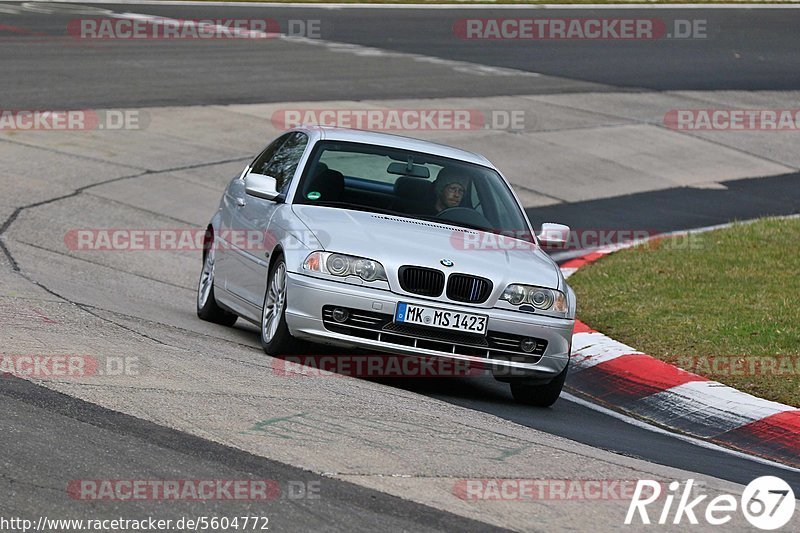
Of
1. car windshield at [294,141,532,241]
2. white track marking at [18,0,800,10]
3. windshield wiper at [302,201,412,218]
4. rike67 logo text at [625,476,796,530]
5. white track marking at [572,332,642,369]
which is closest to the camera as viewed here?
rike67 logo text at [625,476,796,530]

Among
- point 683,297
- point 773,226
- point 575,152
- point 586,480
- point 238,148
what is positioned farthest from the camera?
point 575,152

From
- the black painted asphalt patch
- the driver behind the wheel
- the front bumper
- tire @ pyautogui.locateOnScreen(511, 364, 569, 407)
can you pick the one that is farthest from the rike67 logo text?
the black painted asphalt patch

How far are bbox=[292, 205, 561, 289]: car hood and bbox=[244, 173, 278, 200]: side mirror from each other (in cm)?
29

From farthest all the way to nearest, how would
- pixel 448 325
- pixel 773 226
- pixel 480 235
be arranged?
pixel 773 226 → pixel 480 235 → pixel 448 325

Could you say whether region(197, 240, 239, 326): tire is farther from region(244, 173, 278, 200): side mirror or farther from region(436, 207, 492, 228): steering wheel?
region(436, 207, 492, 228): steering wheel

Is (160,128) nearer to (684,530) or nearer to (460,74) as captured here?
(460,74)

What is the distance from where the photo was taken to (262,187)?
9.42 metres

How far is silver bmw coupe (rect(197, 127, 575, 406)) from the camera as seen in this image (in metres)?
8.32

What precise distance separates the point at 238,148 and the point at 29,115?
9.36ft

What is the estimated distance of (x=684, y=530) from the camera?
5.67m

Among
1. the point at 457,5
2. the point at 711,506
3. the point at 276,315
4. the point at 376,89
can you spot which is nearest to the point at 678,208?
the point at 376,89

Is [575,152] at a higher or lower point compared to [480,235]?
lower

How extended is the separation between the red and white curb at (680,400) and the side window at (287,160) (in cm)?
245

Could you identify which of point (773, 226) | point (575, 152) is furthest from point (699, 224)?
point (575, 152)
